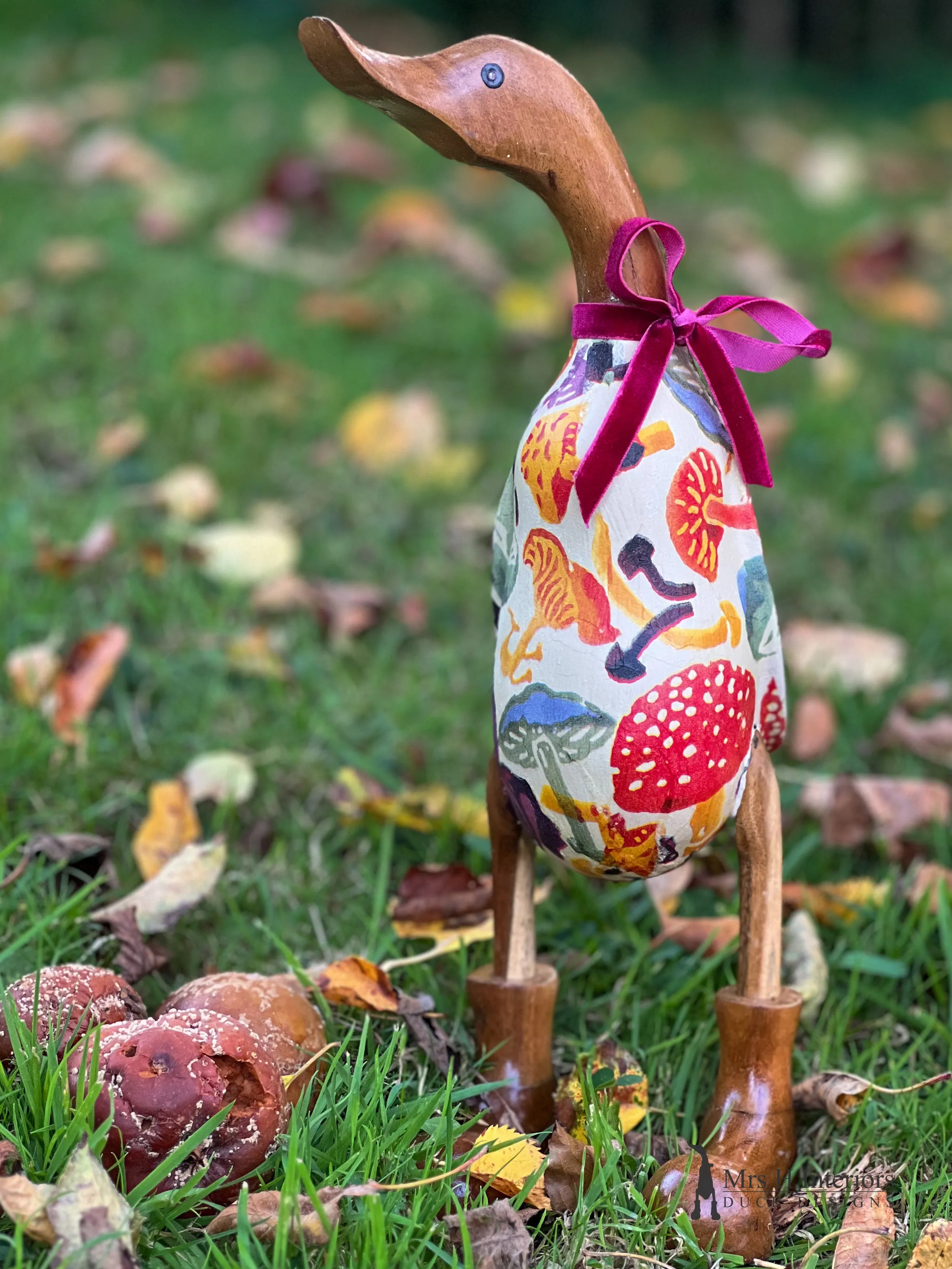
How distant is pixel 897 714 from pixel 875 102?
17.1 ft

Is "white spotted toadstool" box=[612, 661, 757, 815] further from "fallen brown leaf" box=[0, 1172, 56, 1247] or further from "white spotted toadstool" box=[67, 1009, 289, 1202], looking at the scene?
"fallen brown leaf" box=[0, 1172, 56, 1247]

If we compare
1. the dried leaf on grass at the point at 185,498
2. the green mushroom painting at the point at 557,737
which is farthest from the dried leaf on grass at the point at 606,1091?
the dried leaf on grass at the point at 185,498

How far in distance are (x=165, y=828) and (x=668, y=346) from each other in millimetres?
979

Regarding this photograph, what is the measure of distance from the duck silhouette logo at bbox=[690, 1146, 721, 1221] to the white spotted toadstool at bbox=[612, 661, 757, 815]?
14.2 inches

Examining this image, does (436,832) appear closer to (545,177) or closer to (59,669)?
(59,669)

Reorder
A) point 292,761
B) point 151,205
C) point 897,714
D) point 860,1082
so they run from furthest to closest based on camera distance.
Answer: point 151,205 → point 897,714 → point 292,761 → point 860,1082

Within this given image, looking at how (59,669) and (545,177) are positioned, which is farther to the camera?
(59,669)

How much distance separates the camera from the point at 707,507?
1.35 meters

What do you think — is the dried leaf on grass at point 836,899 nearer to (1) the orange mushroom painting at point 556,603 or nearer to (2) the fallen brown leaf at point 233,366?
(1) the orange mushroom painting at point 556,603

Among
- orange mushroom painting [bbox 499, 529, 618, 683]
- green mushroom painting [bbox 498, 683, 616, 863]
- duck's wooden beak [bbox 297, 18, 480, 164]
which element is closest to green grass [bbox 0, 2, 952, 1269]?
green mushroom painting [bbox 498, 683, 616, 863]

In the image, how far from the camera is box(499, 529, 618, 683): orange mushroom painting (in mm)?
1316

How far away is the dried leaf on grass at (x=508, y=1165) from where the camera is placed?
1307 mm

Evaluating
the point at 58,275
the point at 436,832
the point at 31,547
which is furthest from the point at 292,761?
the point at 58,275

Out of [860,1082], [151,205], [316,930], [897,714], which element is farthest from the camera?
[151,205]
